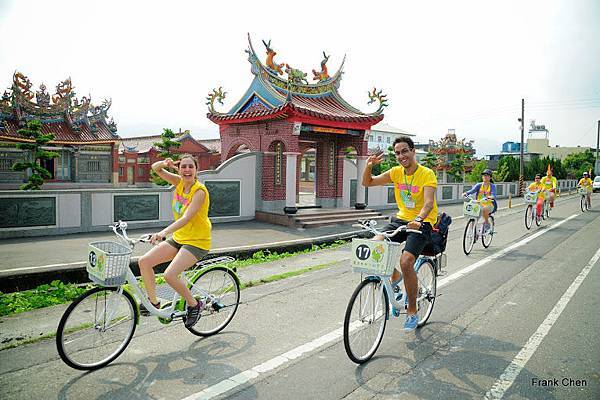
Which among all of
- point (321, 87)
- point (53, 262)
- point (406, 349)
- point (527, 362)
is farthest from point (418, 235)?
point (321, 87)

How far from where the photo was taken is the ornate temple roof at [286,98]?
617 inches

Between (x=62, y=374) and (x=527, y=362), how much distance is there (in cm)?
426

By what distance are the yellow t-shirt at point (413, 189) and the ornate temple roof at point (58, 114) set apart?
2943 centimetres

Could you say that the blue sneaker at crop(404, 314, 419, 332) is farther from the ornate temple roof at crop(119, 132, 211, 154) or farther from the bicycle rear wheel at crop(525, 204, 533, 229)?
the ornate temple roof at crop(119, 132, 211, 154)

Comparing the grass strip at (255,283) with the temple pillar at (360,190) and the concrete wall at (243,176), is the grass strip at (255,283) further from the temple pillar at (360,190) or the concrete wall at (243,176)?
the temple pillar at (360,190)

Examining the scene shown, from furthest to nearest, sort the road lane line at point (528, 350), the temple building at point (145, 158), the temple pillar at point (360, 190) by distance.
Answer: the temple building at point (145, 158) < the temple pillar at point (360, 190) < the road lane line at point (528, 350)

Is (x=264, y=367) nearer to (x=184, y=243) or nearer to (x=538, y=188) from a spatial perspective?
(x=184, y=243)

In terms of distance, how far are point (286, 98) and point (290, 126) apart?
41.4 inches

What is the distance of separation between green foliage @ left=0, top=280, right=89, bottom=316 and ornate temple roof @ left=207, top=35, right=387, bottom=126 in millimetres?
9645

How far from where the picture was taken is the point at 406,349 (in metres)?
4.44

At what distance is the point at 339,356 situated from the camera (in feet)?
13.9

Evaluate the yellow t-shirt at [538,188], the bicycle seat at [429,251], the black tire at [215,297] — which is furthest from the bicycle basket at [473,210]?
the black tire at [215,297]

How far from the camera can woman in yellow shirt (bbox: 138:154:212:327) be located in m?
4.23

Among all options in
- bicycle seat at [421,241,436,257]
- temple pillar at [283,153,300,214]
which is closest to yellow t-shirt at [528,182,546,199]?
temple pillar at [283,153,300,214]
